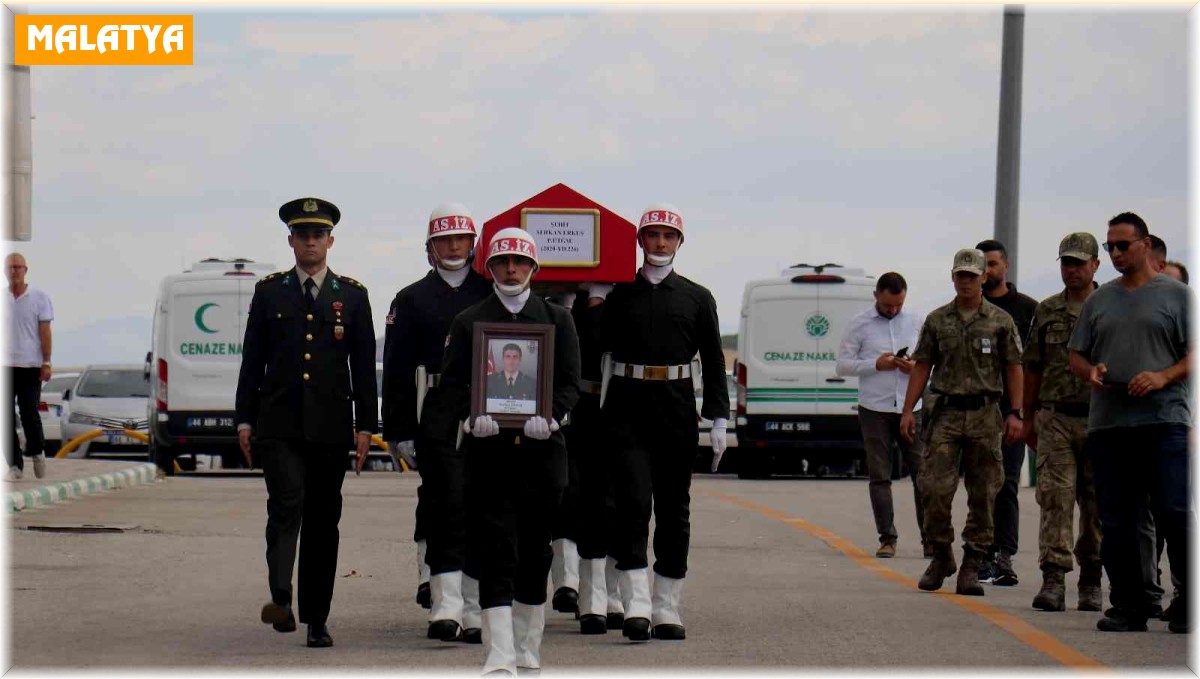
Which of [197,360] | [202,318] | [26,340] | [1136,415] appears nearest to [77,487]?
[26,340]

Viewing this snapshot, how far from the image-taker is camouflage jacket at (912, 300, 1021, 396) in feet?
41.8

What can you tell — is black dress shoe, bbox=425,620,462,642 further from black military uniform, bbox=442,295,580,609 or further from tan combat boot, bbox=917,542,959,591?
tan combat boot, bbox=917,542,959,591

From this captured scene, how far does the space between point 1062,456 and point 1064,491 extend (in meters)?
0.19

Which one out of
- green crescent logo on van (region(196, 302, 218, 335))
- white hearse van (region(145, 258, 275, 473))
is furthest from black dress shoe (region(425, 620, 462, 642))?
green crescent logo on van (region(196, 302, 218, 335))

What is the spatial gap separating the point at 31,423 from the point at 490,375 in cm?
1176

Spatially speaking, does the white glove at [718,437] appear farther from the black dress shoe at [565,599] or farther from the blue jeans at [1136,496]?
the blue jeans at [1136,496]

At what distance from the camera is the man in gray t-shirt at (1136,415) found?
10680 mm

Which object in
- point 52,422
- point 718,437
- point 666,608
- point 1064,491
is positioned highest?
point 718,437

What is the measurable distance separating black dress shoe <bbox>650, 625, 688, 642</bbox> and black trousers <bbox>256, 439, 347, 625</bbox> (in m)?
1.55

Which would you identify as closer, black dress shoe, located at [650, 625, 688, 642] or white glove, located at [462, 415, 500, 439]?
white glove, located at [462, 415, 500, 439]

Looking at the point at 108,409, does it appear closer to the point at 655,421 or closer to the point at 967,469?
the point at 967,469

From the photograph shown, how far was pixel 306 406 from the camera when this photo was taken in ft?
32.9

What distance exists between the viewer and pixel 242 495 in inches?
854

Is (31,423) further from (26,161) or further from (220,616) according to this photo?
(220,616)
